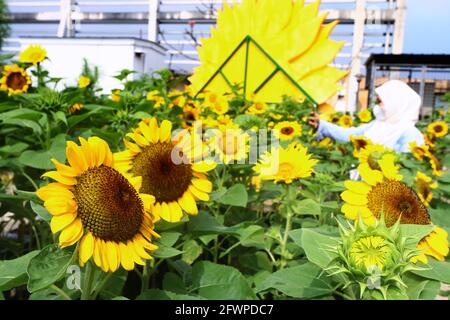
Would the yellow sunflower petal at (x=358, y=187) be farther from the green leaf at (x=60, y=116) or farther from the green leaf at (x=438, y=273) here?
the green leaf at (x=60, y=116)

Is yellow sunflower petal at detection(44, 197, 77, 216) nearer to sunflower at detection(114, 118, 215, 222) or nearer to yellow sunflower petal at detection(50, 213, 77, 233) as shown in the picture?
yellow sunflower petal at detection(50, 213, 77, 233)

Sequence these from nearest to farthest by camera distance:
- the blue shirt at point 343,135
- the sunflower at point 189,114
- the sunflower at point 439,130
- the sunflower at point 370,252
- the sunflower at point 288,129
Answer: the sunflower at point 370,252
the sunflower at point 288,129
the sunflower at point 189,114
the blue shirt at point 343,135
the sunflower at point 439,130

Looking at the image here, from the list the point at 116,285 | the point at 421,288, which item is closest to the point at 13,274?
the point at 116,285

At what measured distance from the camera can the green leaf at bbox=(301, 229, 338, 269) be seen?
50 cm

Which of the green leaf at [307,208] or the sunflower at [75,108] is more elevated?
the sunflower at [75,108]

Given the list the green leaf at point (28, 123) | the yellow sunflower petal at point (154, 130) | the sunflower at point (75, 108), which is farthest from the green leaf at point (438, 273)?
the sunflower at point (75, 108)

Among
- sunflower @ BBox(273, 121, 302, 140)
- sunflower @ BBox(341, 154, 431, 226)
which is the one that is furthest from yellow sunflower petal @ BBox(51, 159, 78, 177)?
sunflower @ BBox(273, 121, 302, 140)

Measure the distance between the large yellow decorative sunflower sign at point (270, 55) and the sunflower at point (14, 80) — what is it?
22.8 inches

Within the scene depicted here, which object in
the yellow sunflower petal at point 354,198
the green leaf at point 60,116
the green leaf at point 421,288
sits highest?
the green leaf at point 60,116

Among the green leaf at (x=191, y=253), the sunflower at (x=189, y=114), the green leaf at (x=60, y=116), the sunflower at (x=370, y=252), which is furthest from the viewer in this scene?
the sunflower at (x=189, y=114)

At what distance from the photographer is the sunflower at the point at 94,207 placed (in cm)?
51
